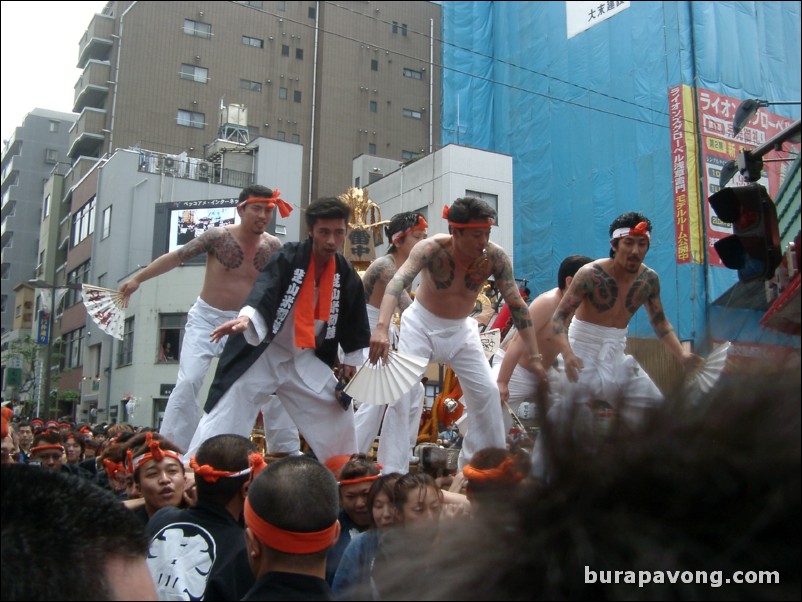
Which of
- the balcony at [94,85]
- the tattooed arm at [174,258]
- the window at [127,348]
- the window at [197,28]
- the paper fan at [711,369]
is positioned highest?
the window at [197,28]

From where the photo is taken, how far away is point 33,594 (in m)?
1.03

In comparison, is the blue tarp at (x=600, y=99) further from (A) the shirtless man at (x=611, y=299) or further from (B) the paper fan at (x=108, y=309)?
(B) the paper fan at (x=108, y=309)

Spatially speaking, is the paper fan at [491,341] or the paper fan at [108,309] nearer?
the paper fan at [108,309]

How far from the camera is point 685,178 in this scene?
894 inches

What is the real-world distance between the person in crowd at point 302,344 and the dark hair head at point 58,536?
3.60m

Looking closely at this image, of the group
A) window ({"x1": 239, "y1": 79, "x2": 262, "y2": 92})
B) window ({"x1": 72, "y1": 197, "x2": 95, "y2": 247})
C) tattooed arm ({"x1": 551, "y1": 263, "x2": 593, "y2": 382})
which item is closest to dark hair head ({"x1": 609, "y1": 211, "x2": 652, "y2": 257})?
tattooed arm ({"x1": 551, "y1": 263, "x2": 593, "y2": 382})

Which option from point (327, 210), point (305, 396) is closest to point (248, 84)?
point (327, 210)

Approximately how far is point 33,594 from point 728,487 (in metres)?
0.84

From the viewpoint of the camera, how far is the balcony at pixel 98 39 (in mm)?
42844

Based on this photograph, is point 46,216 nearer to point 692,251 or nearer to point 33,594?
point 692,251

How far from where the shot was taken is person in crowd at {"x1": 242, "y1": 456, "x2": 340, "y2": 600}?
83.5 inches

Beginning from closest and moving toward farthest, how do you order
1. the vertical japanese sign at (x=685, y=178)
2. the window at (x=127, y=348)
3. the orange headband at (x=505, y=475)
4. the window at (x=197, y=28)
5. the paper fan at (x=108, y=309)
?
1. the orange headband at (x=505, y=475)
2. the paper fan at (x=108, y=309)
3. the vertical japanese sign at (x=685, y=178)
4. the window at (x=127, y=348)
5. the window at (x=197, y=28)

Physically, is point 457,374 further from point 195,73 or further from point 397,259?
point 195,73

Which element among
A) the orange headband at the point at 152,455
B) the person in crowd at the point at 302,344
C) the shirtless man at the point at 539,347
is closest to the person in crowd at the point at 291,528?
the orange headband at the point at 152,455
